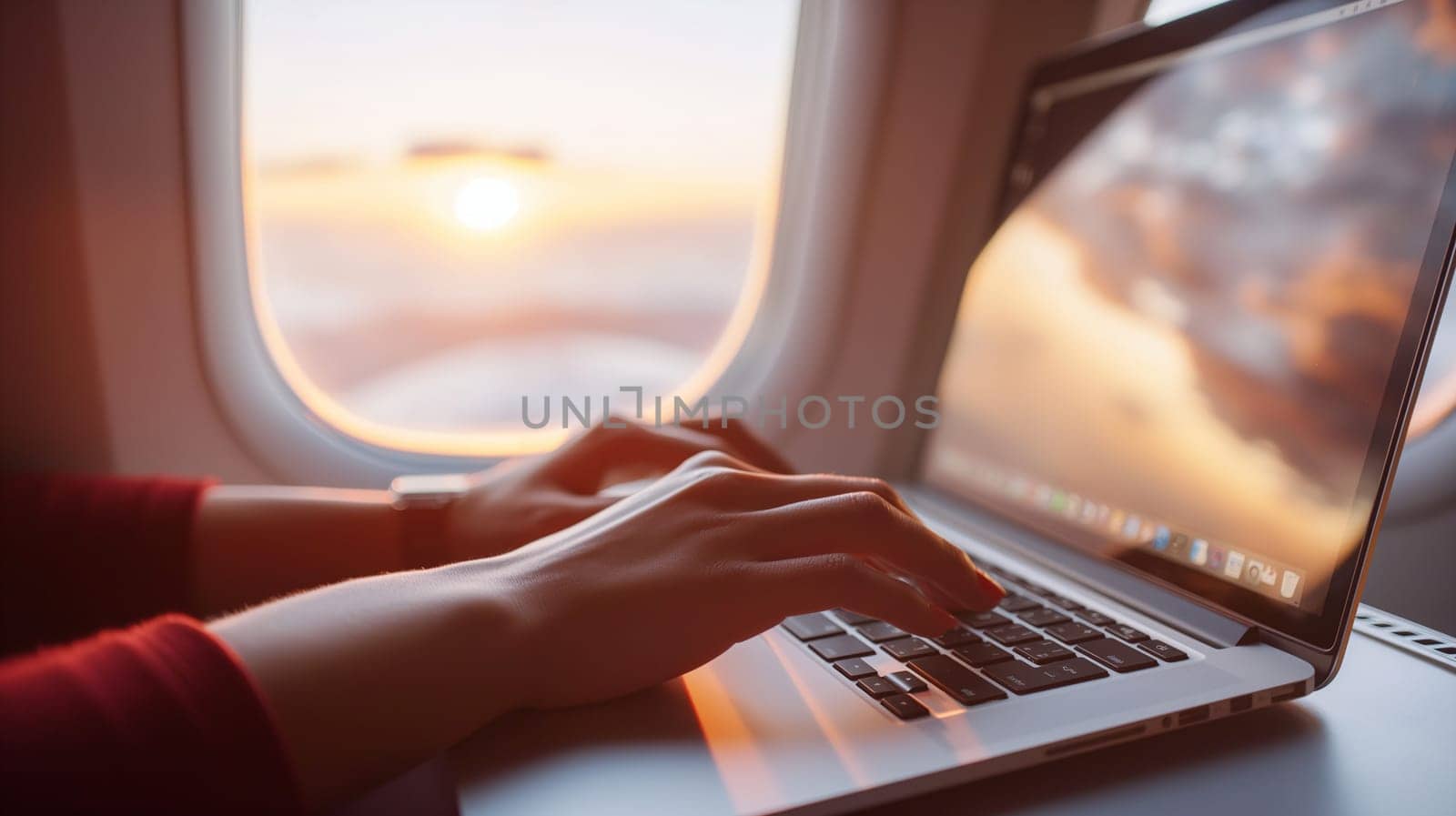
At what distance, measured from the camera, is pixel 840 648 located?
521 millimetres

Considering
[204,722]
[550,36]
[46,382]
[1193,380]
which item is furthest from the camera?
[550,36]

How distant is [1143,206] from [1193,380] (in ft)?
0.55

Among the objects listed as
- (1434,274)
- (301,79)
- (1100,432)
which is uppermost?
(301,79)

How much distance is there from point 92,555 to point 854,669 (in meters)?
0.63

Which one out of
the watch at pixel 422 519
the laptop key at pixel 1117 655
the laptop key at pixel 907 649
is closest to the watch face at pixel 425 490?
the watch at pixel 422 519

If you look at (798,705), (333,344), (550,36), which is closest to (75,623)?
(333,344)

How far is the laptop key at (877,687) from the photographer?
0.46m

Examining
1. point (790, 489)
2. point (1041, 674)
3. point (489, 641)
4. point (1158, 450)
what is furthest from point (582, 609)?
point (1158, 450)

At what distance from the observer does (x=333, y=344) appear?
3.39ft

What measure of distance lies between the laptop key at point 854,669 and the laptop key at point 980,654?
0.06 metres

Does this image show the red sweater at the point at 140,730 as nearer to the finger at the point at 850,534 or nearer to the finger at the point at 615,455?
the finger at the point at 850,534

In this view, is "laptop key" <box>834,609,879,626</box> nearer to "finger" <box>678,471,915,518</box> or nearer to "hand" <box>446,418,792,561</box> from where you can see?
"finger" <box>678,471,915,518</box>

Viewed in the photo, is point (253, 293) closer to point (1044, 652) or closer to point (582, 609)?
point (582, 609)

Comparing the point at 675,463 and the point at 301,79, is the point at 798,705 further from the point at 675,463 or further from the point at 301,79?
the point at 301,79
